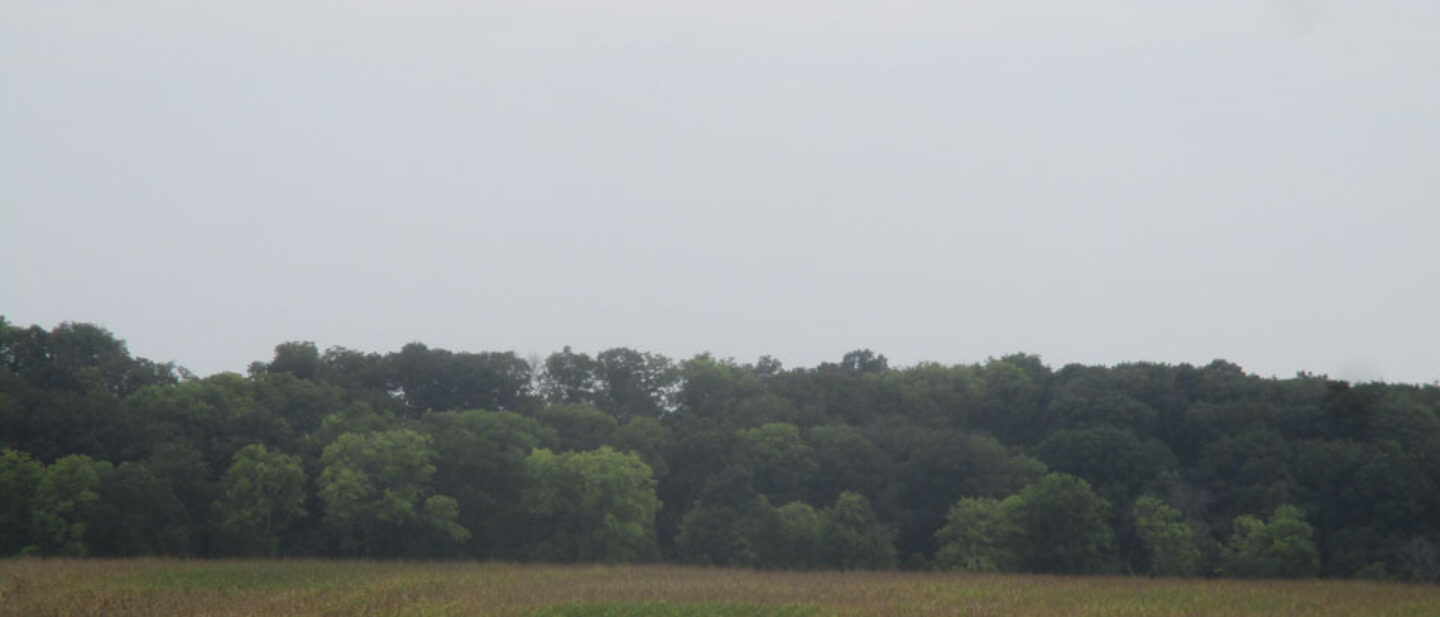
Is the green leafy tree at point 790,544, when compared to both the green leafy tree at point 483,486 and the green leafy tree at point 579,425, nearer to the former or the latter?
the green leafy tree at point 483,486

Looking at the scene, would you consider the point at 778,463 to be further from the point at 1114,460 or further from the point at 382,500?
the point at 382,500

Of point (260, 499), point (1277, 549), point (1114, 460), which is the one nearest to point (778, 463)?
point (1114, 460)

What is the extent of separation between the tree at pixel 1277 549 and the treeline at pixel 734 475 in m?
0.10

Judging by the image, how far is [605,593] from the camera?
37344mm

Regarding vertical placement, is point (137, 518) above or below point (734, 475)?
below

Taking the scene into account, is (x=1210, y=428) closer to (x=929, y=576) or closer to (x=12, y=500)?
(x=929, y=576)

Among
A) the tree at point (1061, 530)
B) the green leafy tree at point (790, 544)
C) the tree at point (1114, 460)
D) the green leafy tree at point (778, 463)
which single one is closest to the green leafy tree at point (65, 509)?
the green leafy tree at point (790, 544)

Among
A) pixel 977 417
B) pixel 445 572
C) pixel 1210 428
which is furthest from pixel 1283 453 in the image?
pixel 445 572

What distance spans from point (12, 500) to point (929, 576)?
111 feet

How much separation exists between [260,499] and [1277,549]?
139 feet

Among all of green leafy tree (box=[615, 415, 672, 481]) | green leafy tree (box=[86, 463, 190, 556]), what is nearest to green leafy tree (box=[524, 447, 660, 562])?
green leafy tree (box=[615, 415, 672, 481])

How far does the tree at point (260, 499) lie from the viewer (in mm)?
52844

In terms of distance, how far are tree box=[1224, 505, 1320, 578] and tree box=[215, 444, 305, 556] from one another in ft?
130

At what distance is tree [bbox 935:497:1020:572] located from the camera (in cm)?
5316
